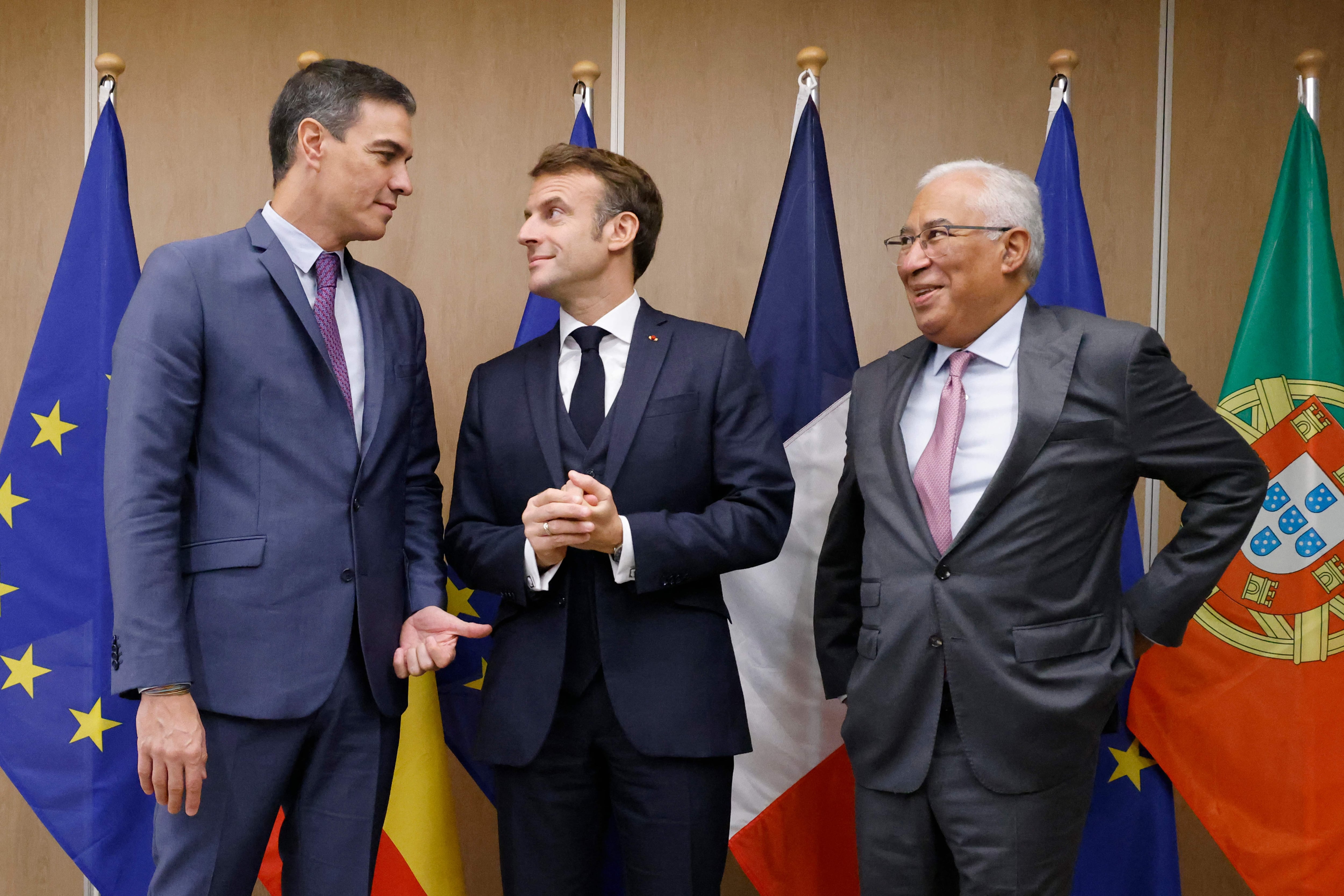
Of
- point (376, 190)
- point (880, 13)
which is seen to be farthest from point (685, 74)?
point (376, 190)

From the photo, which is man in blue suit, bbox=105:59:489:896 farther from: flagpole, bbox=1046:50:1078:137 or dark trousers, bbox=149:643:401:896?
flagpole, bbox=1046:50:1078:137

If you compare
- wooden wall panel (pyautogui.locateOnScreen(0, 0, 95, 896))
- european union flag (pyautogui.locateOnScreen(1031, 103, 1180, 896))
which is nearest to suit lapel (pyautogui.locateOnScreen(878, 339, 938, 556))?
european union flag (pyautogui.locateOnScreen(1031, 103, 1180, 896))

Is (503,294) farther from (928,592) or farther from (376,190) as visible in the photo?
(928,592)

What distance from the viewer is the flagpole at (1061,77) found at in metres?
2.46

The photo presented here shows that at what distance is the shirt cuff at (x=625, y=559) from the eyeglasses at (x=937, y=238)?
697mm

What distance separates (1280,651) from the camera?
218 cm

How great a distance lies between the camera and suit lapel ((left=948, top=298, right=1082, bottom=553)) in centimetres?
169

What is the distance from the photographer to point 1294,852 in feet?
7.06

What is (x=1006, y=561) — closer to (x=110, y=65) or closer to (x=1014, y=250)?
(x=1014, y=250)

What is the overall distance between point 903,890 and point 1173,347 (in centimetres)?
178

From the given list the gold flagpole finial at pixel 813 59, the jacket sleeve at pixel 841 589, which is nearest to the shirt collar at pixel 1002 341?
the jacket sleeve at pixel 841 589

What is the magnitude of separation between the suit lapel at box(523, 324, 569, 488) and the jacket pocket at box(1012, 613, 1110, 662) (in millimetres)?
830

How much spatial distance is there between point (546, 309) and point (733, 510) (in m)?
0.94

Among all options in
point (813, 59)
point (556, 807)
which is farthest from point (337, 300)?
point (813, 59)
